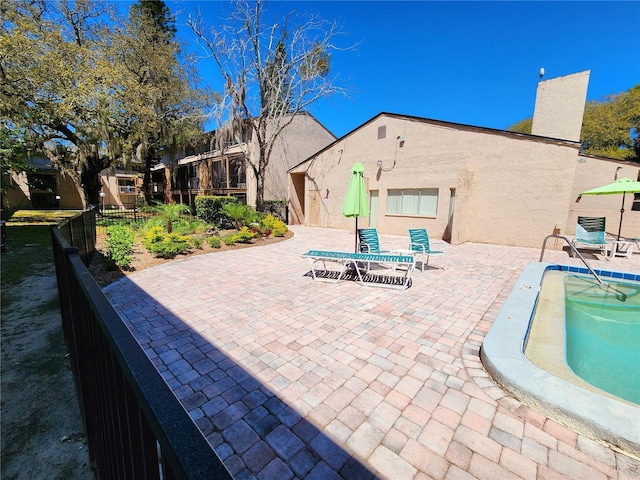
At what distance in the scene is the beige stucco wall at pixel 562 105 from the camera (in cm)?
1091

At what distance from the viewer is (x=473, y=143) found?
11.3 metres

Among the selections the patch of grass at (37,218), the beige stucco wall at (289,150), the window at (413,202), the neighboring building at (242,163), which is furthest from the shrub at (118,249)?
the beige stucco wall at (289,150)

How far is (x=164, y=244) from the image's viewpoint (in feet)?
26.5

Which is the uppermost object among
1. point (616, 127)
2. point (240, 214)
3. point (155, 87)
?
point (155, 87)

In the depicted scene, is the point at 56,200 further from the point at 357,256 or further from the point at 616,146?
the point at 616,146

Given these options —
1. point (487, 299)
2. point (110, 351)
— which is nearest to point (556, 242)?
point (487, 299)

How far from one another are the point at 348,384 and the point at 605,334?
15.1 feet

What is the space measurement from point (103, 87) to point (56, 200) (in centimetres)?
2476

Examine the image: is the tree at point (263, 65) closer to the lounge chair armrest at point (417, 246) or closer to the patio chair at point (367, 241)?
the patio chair at point (367, 241)

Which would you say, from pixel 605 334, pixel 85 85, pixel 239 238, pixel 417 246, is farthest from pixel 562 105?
pixel 85 85

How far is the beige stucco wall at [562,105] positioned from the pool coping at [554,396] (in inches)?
458

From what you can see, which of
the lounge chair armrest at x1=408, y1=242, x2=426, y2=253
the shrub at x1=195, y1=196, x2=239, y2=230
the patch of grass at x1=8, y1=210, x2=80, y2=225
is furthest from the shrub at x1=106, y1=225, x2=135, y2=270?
the patch of grass at x1=8, y1=210, x2=80, y2=225

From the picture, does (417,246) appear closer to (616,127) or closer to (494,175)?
(494,175)

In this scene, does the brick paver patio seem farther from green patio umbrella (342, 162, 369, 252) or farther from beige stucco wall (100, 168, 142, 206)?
beige stucco wall (100, 168, 142, 206)
